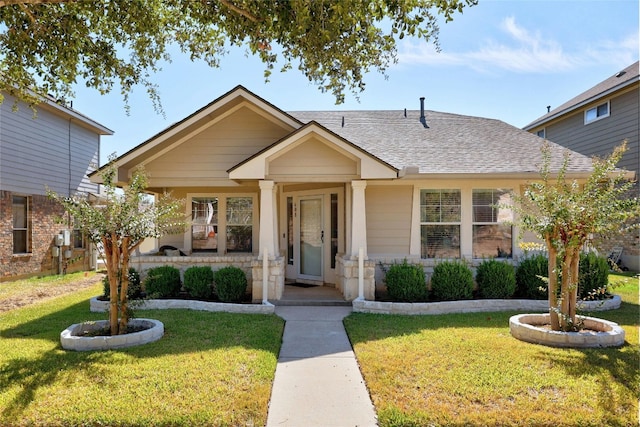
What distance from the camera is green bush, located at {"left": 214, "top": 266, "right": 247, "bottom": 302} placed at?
8039mm

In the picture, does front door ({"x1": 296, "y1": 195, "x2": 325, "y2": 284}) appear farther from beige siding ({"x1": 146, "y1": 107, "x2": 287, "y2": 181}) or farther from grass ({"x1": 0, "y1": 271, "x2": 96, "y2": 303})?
grass ({"x1": 0, "y1": 271, "x2": 96, "y2": 303})

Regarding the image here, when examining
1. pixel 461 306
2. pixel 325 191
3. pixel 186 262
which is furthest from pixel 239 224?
pixel 461 306

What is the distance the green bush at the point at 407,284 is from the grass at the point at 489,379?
5.18ft

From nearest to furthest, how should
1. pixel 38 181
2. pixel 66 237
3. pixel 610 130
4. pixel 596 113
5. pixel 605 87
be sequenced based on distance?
pixel 38 181 < pixel 66 237 < pixel 610 130 < pixel 605 87 < pixel 596 113

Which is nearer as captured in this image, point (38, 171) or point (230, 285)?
point (230, 285)

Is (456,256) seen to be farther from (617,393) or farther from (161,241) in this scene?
(161,241)

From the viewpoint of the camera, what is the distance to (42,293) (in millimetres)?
10078

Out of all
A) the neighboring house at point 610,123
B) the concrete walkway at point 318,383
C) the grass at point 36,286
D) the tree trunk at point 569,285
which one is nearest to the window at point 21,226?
the grass at point 36,286

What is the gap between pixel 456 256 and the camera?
9336mm

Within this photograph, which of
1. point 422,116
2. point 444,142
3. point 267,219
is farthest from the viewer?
point 422,116

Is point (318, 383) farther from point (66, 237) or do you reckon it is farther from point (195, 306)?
point (66, 237)

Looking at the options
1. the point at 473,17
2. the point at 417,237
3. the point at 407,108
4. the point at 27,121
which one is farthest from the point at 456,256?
the point at 27,121

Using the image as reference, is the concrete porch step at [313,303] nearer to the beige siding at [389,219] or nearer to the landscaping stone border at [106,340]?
the beige siding at [389,219]

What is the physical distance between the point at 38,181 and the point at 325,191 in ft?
32.5
